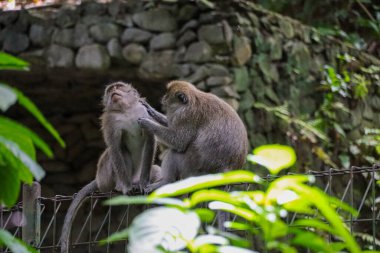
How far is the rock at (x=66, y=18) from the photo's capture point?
1095 cm

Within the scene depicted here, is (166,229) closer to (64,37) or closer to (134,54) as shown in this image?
(134,54)

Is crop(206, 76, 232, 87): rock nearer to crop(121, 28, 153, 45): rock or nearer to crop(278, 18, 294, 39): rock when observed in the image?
crop(121, 28, 153, 45): rock

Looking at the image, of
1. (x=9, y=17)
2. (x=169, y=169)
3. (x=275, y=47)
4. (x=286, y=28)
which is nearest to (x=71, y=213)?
(x=169, y=169)

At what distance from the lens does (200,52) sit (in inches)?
409

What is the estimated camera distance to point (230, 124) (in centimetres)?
772

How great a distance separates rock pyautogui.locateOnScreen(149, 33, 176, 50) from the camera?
10602 mm

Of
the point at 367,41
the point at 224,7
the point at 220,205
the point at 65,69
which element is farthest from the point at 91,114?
the point at 220,205

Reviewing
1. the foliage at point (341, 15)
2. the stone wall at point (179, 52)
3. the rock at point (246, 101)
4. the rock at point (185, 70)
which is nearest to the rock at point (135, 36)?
the stone wall at point (179, 52)

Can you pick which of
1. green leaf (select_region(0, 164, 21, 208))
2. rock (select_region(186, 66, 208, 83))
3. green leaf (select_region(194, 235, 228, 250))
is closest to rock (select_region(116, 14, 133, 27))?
rock (select_region(186, 66, 208, 83))

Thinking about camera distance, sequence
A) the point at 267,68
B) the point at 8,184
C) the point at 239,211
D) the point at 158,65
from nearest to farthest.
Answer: the point at 239,211 → the point at 8,184 → the point at 158,65 → the point at 267,68

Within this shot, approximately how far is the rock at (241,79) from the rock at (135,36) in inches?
45.4

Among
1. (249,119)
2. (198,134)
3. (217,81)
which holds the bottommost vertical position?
(249,119)

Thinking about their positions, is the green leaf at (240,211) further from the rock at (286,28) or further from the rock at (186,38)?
the rock at (286,28)

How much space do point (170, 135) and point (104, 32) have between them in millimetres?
3491
